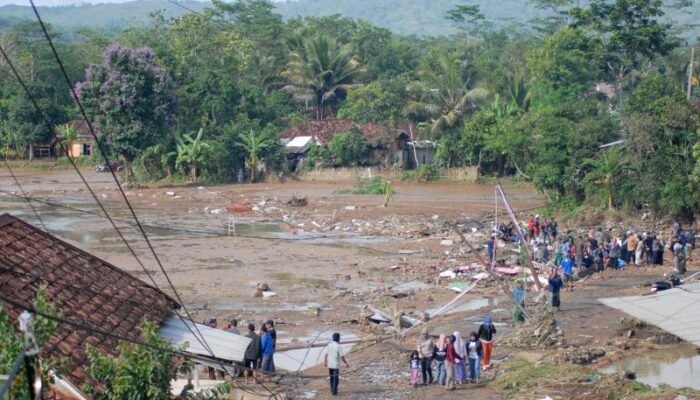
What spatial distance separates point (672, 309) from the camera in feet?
51.8

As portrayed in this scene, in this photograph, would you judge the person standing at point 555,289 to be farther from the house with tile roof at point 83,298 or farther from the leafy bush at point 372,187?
the leafy bush at point 372,187

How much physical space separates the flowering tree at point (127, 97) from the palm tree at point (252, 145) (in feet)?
14.3

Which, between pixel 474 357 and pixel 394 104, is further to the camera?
pixel 394 104

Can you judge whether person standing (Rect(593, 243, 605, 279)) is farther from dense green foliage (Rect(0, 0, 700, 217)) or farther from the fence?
the fence

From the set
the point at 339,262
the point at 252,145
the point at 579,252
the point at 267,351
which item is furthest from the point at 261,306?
the point at 252,145

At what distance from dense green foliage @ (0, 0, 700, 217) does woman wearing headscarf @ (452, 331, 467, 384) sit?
52.2ft

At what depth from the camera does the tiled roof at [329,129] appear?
51.3 meters

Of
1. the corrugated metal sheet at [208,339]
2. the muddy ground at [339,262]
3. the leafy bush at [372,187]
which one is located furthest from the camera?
the leafy bush at [372,187]

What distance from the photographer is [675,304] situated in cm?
1602

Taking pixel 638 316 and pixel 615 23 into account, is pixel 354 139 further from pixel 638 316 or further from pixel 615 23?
pixel 638 316

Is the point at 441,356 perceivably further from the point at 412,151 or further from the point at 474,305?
the point at 412,151

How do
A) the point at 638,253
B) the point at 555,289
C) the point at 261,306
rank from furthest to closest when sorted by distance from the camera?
1. the point at 638,253
2. the point at 261,306
3. the point at 555,289

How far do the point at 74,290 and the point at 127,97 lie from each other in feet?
109

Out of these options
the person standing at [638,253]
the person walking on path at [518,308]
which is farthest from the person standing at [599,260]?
the person walking on path at [518,308]
